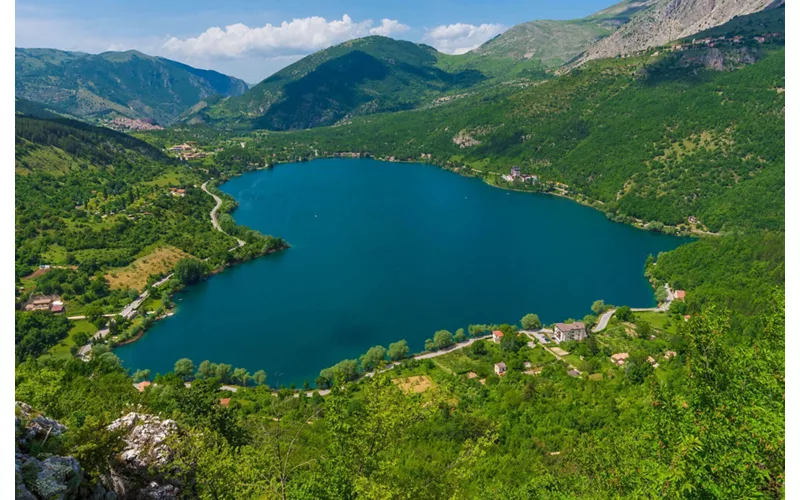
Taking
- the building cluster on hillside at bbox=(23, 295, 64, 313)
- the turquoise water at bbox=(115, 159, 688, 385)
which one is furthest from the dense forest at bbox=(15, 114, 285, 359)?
the turquoise water at bbox=(115, 159, 688, 385)

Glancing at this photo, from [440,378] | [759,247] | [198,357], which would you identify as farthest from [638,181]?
[198,357]

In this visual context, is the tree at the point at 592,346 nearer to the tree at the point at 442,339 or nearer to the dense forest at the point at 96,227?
the tree at the point at 442,339

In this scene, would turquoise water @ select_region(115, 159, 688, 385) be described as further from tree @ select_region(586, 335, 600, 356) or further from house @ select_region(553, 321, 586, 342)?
tree @ select_region(586, 335, 600, 356)

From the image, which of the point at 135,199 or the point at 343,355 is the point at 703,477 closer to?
the point at 343,355

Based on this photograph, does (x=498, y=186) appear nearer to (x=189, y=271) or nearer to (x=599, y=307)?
(x=599, y=307)

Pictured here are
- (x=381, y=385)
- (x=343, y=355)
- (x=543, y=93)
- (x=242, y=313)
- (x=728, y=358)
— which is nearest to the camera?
(x=381, y=385)

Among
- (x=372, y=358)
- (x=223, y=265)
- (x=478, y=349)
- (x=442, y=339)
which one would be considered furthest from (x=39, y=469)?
(x=223, y=265)

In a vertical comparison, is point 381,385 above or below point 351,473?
above
